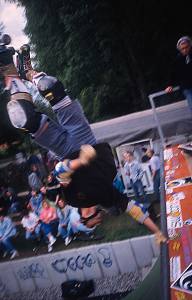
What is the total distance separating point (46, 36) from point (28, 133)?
0.52 metres

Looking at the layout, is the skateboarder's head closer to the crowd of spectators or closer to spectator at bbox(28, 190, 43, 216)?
the crowd of spectators

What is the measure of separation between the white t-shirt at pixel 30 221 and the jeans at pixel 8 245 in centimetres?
17

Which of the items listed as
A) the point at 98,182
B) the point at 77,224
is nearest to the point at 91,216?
the point at 77,224

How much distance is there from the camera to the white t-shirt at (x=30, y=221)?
233 cm

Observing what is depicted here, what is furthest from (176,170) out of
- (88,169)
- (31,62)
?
(31,62)

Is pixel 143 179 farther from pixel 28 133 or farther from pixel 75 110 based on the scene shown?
pixel 28 133

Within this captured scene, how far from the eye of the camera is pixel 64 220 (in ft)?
7.56

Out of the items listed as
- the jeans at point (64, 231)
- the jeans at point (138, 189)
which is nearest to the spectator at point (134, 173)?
the jeans at point (138, 189)

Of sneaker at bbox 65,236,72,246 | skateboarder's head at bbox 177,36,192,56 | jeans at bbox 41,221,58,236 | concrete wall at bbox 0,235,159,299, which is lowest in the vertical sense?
concrete wall at bbox 0,235,159,299

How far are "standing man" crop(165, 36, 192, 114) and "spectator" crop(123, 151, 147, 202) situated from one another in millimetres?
403

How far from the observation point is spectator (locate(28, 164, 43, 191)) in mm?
2238

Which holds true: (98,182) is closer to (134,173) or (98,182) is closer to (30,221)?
(134,173)

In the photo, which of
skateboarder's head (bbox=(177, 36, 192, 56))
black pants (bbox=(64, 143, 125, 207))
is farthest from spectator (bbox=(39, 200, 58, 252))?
skateboarder's head (bbox=(177, 36, 192, 56))

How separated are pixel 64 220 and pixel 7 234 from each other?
1.32 feet
